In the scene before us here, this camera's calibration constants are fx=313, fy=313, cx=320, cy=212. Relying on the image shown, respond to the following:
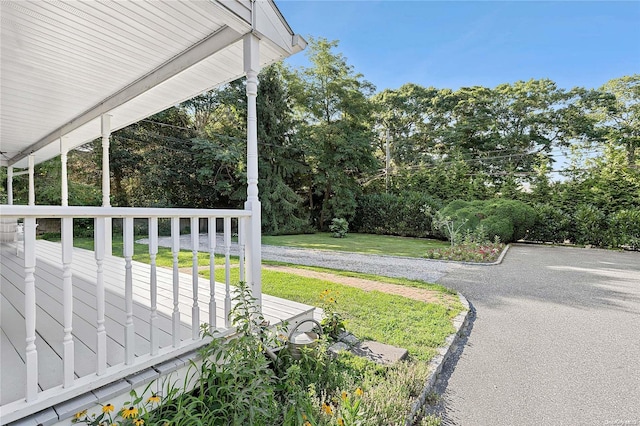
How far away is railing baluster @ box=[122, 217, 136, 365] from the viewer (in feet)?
5.36

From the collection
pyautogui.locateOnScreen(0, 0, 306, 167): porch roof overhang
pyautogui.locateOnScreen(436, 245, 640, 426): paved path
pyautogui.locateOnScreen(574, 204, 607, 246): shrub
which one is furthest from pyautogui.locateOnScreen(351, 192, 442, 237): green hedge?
pyautogui.locateOnScreen(0, 0, 306, 167): porch roof overhang

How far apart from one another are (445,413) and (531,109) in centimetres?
2043

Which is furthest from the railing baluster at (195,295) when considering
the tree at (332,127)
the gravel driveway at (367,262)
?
the tree at (332,127)

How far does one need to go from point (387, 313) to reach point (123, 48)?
12.6 feet

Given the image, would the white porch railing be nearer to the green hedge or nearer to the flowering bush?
the flowering bush

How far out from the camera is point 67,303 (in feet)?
4.71

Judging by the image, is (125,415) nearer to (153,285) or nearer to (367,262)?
(153,285)

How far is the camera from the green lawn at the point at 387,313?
119 inches

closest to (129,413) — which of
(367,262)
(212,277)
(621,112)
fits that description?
(212,277)

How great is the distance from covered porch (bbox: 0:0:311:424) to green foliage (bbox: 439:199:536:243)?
8931 mm

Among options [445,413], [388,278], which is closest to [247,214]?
[445,413]

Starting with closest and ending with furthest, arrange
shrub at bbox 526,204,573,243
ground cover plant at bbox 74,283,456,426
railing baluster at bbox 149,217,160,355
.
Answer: ground cover plant at bbox 74,283,456,426 → railing baluster at bbox 149,217,160,355 → shrub at bbox 526,204,573,243

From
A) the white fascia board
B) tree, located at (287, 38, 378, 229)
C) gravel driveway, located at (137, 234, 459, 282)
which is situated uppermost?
tree, located at (287, 38, 378, 229)

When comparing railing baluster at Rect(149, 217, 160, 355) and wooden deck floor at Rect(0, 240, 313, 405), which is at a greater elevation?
railing baluster at Rect(149, 217, 160, 355)
